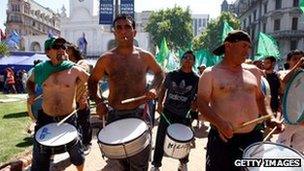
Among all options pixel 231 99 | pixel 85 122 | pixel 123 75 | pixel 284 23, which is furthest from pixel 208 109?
pixel 284 23

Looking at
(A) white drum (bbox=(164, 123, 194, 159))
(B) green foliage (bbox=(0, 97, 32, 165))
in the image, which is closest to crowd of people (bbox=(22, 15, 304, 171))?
(A) white drum (bbox=(164, 123, 194, 159))

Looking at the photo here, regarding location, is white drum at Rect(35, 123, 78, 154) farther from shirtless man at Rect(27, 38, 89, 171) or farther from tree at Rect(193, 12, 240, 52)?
tree at Rect(193, 12, 240, 52)

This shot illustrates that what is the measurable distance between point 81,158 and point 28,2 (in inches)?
3978

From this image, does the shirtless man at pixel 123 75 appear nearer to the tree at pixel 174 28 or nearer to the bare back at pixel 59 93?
the bare back at pixel 59 93

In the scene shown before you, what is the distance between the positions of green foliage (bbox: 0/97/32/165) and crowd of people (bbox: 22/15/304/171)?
1.63 metres

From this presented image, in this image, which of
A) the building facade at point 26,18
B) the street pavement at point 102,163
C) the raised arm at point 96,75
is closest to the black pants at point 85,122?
the street pavement at point 102,163

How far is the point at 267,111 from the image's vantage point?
14.0 feet

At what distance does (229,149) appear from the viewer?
4062 millimetres

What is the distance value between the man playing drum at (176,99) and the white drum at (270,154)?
10.3ft

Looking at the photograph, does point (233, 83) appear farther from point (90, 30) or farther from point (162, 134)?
point (90, 30)

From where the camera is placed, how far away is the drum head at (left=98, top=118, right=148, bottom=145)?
411cm

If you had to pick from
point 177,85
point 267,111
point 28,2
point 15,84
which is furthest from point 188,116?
point 28,2

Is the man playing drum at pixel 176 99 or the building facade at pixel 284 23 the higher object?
the building facade at pixel 284 23

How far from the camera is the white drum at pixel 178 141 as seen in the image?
5691mm
